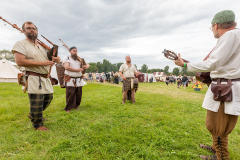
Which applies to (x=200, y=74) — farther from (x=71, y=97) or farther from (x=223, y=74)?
(x=71, y=97)

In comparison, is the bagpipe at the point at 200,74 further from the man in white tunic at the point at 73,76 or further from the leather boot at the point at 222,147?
the man in white tunic at the point at 73,76

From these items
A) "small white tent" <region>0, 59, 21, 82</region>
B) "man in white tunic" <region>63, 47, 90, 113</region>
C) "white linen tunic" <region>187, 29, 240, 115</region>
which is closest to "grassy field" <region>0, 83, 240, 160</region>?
"man in white tunic" <region>63, 47, 90, 113</region>

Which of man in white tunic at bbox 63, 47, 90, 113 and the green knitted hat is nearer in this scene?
the green knitted hat

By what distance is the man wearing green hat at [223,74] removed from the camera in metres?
1.63

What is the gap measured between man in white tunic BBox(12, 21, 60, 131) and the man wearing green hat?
295 centimetres

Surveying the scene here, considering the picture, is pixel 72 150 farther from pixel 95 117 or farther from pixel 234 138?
pixel 234 138

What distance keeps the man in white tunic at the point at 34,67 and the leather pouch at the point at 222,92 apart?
3069mm

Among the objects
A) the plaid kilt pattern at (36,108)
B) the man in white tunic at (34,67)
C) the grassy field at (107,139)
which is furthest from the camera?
the plaid kilt pattern at (36,108)

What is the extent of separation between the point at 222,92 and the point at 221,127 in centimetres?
52

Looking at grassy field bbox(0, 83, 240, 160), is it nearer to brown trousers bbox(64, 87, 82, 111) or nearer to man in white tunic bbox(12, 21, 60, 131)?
man in white tunic bbox(12, 21, 60, 131)

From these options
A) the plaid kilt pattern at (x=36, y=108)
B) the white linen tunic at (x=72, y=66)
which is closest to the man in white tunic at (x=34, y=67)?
the plaid kilt pattern at (x=36, y=108)

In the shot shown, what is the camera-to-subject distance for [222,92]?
168 cm

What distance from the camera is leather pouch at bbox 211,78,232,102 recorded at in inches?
65.0

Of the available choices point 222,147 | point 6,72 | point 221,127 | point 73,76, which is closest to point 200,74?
point 221,127
